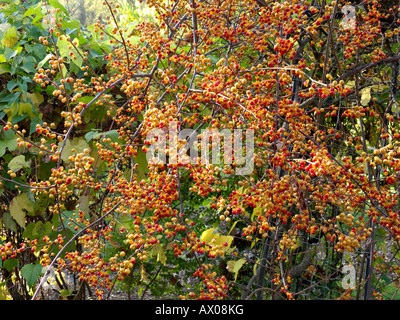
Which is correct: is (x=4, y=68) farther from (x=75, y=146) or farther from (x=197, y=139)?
(x=197, y=139)

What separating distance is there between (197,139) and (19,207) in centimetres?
109

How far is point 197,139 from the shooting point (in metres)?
1.54

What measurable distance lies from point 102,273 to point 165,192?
36 centimetres

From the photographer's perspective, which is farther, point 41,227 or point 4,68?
point 41,227

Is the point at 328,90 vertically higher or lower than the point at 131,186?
higher

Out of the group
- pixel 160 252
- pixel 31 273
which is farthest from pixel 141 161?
pixel 31 273

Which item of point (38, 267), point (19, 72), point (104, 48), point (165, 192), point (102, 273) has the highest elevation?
point (104, 48)

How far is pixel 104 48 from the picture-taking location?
2.20 meters

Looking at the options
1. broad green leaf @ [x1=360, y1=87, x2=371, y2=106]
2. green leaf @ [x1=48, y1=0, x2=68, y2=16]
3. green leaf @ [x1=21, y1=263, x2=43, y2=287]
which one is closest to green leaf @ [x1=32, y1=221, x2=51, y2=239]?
green leaf @ [x1=21, y1=263, x2=43, y2=287]

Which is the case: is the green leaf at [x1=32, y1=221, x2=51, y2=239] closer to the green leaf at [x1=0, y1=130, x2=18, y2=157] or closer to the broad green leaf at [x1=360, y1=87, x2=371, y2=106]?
the green leaf at [x1=0, y1=130, x2=18, y2=157]

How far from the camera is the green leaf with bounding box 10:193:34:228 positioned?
1968 mm

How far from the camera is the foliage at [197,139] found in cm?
128
